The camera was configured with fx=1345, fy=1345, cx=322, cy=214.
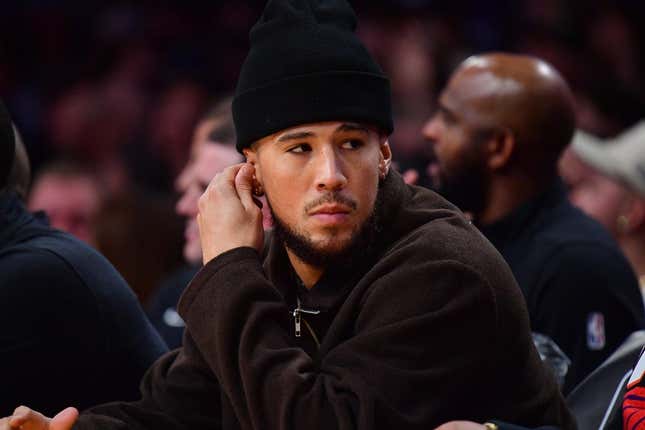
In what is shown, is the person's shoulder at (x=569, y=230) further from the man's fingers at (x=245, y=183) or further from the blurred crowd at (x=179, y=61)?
the blurred crowd at (x=179, y=61)

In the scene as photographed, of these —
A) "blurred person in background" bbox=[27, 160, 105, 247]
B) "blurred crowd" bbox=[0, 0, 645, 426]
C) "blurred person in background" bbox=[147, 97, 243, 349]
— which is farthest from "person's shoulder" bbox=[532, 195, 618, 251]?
"blurred crowd" bbox=[0, 0, 645, 426]

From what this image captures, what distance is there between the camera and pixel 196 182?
18.0 ft

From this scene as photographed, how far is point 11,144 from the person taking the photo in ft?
12.4

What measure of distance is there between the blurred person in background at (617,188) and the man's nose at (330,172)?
10.1ft

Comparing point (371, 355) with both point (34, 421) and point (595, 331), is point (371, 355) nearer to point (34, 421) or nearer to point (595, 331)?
point (34, 421)

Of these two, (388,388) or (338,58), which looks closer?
(388,388)

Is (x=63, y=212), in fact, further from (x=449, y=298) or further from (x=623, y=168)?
(x=449, y=298)

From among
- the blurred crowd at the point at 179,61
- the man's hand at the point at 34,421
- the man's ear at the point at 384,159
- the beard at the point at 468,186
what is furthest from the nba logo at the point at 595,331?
the blurred crowd at the point at 179,61

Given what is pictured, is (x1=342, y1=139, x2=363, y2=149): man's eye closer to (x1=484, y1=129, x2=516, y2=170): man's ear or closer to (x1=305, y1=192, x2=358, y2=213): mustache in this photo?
(x1=305, y1=192, x2=358, y2=213): mustache

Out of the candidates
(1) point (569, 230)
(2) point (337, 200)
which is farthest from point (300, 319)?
(1) point (569, 230)

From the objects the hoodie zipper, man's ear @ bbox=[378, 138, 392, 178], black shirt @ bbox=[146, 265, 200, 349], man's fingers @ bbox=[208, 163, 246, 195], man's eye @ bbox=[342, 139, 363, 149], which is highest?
man's eye @ bbox=[342, 139, 363, 149]

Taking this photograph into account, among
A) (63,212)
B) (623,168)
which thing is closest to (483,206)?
(623,168)

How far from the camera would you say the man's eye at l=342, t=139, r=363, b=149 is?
10.7ft

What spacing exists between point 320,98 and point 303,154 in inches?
5.8
